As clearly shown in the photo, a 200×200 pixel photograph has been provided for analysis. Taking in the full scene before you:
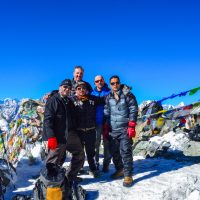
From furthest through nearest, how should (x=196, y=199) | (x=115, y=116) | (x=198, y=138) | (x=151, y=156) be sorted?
(x=198, y=138) → (x=151, y=156) → (x=115, y=116) → (x=196, y=199)

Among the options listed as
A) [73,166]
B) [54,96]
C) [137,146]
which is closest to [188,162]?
[137,146]

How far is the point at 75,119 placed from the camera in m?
8.47

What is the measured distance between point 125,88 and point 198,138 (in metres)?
8.51

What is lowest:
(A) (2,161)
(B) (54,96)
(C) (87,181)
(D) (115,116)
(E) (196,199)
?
(E) (196,199)

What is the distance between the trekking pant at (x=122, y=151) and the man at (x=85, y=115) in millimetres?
590

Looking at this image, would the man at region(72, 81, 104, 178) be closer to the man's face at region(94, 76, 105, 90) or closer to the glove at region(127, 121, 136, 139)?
the man's face at region(94, 76, 105, 90)

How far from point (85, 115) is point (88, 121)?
7.1 inches

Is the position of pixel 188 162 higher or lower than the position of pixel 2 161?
lower

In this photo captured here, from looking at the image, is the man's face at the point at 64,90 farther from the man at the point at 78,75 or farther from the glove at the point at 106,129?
the glove at the point at 106,129

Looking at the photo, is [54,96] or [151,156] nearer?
[54,96]

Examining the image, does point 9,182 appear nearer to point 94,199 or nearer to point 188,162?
point 94,199

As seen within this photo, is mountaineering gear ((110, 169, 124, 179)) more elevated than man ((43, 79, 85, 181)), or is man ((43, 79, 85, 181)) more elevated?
man ((43, 79, 85, 181))

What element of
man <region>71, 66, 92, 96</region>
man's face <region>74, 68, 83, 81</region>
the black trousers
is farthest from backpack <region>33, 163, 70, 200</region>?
man's face <region>74, 68, 83, 81</region>

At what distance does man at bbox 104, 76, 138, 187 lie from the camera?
27.1 ft
